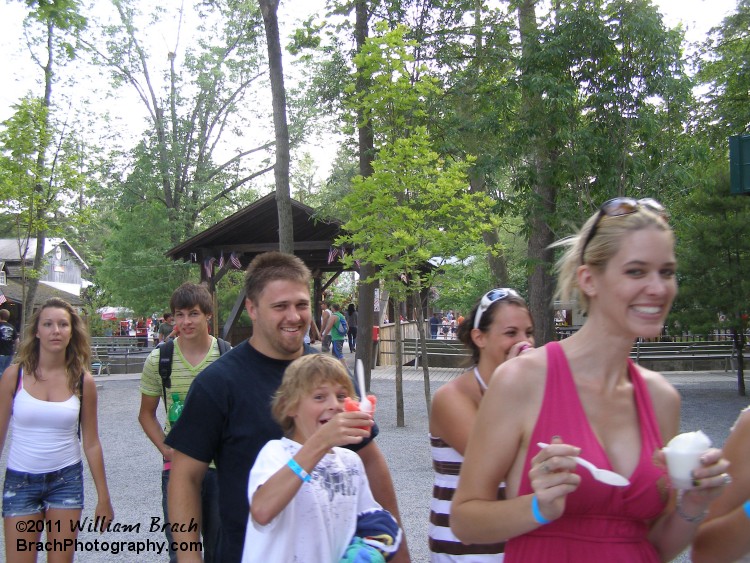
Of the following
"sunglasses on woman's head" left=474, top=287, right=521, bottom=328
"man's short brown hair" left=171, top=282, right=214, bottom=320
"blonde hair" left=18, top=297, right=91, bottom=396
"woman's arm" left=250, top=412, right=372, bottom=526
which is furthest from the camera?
"man's short brown hair" left=171, top=282, right=214, bottom=320

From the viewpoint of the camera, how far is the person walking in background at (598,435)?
1852 millimetres

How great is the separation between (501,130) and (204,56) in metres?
25.1

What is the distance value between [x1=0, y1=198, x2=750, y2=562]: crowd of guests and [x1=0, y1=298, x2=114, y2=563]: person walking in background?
183cm

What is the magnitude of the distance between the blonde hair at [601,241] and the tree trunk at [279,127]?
31.3 ft

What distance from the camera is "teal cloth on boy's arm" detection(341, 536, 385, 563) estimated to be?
2.32 m

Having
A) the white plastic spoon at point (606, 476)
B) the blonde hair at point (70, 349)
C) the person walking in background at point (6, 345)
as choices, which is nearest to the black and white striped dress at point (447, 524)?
the white plastic spoon at point (606, 476)

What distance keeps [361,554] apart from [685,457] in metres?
1.07

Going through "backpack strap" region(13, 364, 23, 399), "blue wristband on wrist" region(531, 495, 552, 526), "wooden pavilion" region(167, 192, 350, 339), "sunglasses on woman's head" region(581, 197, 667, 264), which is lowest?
"blue wristband on wrist" region(531, 495, 552, 526)

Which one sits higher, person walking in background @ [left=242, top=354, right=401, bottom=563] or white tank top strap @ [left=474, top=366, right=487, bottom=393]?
white tank top strap @ [left=474, top=366, right=487, bottom=393]

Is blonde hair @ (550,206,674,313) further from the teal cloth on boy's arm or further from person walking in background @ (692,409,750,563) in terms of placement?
the teal cloth on boy's arm

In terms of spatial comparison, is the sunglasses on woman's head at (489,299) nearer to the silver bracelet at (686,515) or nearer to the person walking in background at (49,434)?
the silver bracelet at (686,515)

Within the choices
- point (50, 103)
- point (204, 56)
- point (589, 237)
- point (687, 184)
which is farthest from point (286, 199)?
point (204, 56)

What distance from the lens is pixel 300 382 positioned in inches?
96.5

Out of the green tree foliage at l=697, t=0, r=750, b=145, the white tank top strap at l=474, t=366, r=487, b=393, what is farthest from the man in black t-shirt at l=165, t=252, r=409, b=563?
the green tree foliage at l=697, t=0, r=750, b=145
